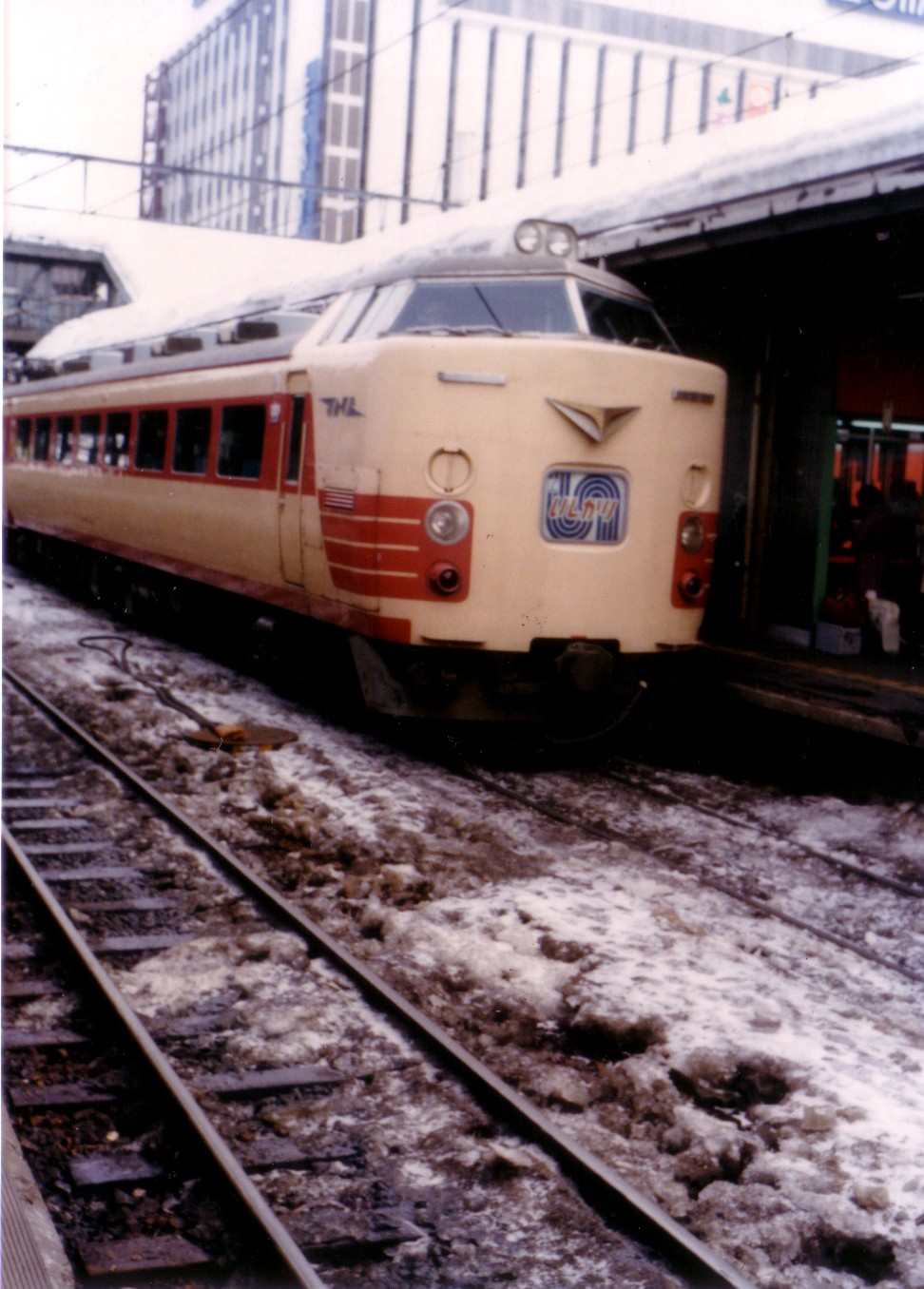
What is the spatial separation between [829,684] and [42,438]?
11885 mm

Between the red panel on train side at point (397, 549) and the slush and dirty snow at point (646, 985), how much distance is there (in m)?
1.17

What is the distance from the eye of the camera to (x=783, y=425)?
1231 centimetres

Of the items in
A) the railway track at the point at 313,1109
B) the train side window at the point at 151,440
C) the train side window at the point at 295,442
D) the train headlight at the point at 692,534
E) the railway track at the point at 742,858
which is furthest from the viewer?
the train side window at the point at 151,440

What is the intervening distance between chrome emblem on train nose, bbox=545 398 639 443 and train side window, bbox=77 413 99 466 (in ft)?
26.8

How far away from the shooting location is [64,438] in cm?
1656

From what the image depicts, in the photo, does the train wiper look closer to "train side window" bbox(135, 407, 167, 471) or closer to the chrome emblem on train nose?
the chrome emblem on train nose

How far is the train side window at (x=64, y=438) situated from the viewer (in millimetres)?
16188

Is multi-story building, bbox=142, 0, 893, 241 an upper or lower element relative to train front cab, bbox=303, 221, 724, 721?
upper

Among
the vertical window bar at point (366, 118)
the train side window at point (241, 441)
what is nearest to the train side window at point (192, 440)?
the train side window at point (241, 441)

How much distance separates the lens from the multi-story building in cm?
1759

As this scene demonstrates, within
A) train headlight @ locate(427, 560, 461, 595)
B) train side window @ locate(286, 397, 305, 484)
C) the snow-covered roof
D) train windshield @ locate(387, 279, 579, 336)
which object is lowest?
train headlight @ locate(427, 560, 461, 595)

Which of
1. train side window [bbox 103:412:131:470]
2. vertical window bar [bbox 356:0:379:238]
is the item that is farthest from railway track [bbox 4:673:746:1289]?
vertical window bar [bbox 356:0:379:238]

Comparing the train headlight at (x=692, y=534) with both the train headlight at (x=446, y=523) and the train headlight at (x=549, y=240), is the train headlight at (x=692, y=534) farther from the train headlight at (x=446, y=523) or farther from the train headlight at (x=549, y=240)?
the train headlight at (x=549, y=240)

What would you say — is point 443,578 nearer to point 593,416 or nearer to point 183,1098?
point 593,416
